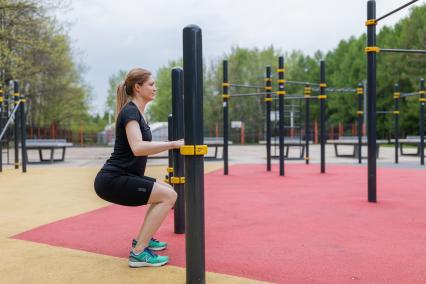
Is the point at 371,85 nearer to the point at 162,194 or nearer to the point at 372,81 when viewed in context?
the point at 372,81

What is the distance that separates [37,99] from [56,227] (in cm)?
3067

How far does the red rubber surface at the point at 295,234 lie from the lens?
9.87 feet

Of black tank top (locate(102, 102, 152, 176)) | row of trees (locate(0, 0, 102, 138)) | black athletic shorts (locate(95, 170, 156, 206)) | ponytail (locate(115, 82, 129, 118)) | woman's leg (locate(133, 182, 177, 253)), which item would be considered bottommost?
woman's leg (locate(133, 182, 177, 253))

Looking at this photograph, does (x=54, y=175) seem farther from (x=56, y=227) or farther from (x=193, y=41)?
(x=193, y=41)

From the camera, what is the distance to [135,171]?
305cm

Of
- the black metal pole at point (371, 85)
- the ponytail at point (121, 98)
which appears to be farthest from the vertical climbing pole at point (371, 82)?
the ponytail at point (121, 98)

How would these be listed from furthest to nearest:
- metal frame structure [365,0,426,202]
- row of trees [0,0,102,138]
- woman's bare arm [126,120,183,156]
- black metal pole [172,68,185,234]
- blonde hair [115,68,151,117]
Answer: row of trees [0,0,102,138]
metal frame structure [365,0,426,202]
black metal pole [172,68,185,234]
blonde hair [115,68,151,117]
woman's bare arm [126,120,183,156]

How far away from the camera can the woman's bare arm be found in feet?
9.16

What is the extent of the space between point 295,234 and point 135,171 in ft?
5.76

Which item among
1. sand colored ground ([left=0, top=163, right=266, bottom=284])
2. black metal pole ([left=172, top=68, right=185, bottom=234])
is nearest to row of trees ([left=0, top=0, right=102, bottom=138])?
sand colored ground ([left=0, top=163, right=266, bottom=284])

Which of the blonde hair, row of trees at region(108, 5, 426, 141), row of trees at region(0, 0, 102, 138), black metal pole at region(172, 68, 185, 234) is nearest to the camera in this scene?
the blonde hair

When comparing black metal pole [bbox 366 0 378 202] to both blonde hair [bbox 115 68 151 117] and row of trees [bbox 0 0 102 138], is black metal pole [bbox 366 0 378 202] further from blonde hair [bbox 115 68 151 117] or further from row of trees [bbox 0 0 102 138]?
row of trees [bbox 0 0 102 138]

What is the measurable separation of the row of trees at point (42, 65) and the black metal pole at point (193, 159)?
693 inches

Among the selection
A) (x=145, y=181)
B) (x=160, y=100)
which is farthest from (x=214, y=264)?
(x=160, y=100)
